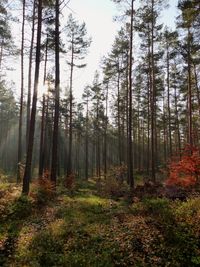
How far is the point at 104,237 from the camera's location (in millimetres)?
9609

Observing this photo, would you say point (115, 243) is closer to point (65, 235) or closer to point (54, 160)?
point (65, 235)

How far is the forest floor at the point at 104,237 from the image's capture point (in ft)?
27.0

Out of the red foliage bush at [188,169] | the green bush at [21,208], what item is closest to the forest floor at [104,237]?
the green bush at [21,208]

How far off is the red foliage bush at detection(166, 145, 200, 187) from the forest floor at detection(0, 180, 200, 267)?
4.44 m

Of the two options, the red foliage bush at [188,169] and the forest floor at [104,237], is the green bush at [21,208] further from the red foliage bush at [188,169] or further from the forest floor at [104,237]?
the red foliage bush at [188,169]

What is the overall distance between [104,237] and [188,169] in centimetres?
872

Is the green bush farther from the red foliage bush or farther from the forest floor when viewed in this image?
the red foliage bush

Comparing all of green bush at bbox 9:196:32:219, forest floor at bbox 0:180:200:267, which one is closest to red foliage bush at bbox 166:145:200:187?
forest floor at bbox 0:180:200:267

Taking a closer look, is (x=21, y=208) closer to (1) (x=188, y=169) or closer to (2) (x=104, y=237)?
(2) (x=104, y=237)

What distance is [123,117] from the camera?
145 feet

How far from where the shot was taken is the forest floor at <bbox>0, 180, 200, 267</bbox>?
8.23 meters

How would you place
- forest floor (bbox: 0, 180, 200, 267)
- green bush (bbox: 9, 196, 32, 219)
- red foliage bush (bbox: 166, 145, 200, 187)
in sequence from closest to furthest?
forest floor (bbox: 0, 180, 200, 267) < green bush (bbox: 9, 196, 32, 219) < red foliage bush (bbox: 166, 145, 200, 187)

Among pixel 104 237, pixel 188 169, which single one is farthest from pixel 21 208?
pixel 188 169

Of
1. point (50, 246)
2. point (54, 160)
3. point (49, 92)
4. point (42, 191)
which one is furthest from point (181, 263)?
point (49, 92)
